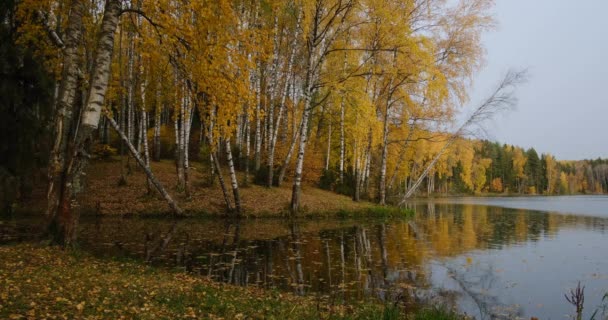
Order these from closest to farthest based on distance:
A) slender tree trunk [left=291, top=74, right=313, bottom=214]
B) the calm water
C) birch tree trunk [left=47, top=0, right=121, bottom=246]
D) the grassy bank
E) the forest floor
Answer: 1. the grassy bank
2. the calm water
3. birch tree trunk [left=47, top=0, right=121, bottom=246]
4. slender tree trunk [left=291, top=74, right=313, bottom=214]
5. the forest floor

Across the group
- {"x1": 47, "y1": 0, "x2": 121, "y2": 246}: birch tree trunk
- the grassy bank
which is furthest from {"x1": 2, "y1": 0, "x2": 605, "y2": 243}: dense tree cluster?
the grassy bank

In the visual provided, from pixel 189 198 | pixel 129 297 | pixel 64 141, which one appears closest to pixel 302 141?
pixel 189 198

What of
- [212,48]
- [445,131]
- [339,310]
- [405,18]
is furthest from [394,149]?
[339,310]

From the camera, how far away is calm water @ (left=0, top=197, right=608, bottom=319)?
814cm

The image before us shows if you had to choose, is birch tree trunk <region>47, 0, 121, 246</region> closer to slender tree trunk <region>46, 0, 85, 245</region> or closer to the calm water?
slender tree trunk <region>46, 0, 85, 245</region>

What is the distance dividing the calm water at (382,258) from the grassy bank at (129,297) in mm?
1188

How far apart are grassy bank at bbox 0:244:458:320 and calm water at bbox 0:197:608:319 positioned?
1.19 meters

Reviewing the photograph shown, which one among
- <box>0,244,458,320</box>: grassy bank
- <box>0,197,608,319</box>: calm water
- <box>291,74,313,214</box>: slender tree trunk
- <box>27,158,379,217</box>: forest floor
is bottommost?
<box>0,197,608,319</box>: calm water

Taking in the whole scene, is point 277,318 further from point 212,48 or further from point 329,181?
point 329,181

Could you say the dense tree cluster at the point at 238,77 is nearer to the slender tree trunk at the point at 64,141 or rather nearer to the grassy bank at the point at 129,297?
the slender tree trunk at the point at 64,141

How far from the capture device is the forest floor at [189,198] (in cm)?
1927

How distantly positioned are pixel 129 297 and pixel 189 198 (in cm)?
1449

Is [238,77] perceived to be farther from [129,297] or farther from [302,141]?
[302,141]

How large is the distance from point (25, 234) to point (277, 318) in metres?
10.5
